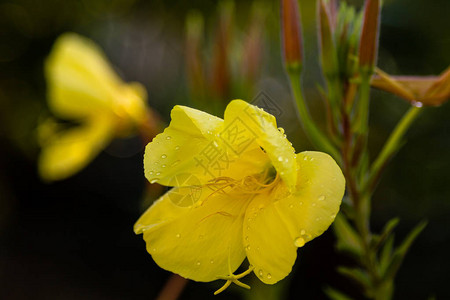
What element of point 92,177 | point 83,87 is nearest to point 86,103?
point 83,87

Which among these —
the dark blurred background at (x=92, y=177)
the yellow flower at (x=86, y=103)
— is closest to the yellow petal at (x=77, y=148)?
the yellow flower at (x=86, y=103)

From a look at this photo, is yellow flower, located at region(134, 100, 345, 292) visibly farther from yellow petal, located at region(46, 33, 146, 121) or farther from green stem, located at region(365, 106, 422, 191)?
yellow petal, located at region(46, 33, 146, 121)

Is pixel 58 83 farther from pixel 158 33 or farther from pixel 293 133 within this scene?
pixel 158 33

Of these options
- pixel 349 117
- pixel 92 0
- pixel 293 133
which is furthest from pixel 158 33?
pixel 349 117

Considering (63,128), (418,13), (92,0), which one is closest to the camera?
(418,13)

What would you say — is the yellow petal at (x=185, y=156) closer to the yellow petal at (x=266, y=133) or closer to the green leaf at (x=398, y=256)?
the yellow petal at (x=266, y=133)

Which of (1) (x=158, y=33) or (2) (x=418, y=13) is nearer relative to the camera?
(2) (x=418, y=13)

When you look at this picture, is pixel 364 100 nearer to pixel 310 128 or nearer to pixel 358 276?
pixel 310 128
